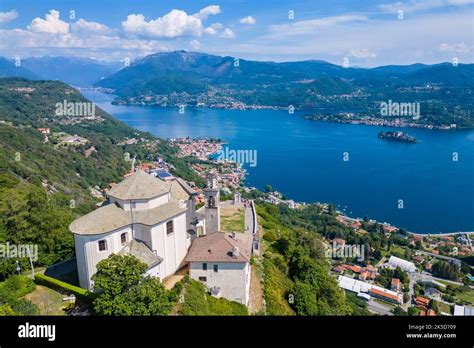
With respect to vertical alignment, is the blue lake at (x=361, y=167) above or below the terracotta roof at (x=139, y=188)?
below

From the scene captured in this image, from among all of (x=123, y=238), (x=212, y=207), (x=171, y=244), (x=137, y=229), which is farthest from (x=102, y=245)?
(x=212, y=207)

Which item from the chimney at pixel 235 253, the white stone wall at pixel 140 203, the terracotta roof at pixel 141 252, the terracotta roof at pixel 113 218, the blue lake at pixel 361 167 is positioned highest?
the white stone wall at pixel 140 203

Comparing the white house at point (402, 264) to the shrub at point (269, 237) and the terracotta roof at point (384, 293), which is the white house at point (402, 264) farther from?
the shrub at point (269, 237)

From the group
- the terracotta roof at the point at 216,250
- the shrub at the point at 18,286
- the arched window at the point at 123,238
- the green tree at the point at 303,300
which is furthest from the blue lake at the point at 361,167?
the shrub at the point at 18,286

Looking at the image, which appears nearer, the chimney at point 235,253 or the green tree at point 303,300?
the chimney at point 235,253

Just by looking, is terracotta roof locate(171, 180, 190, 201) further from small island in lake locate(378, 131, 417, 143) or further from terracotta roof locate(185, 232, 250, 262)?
small island in lake locate(378, 131, 417, 143)
